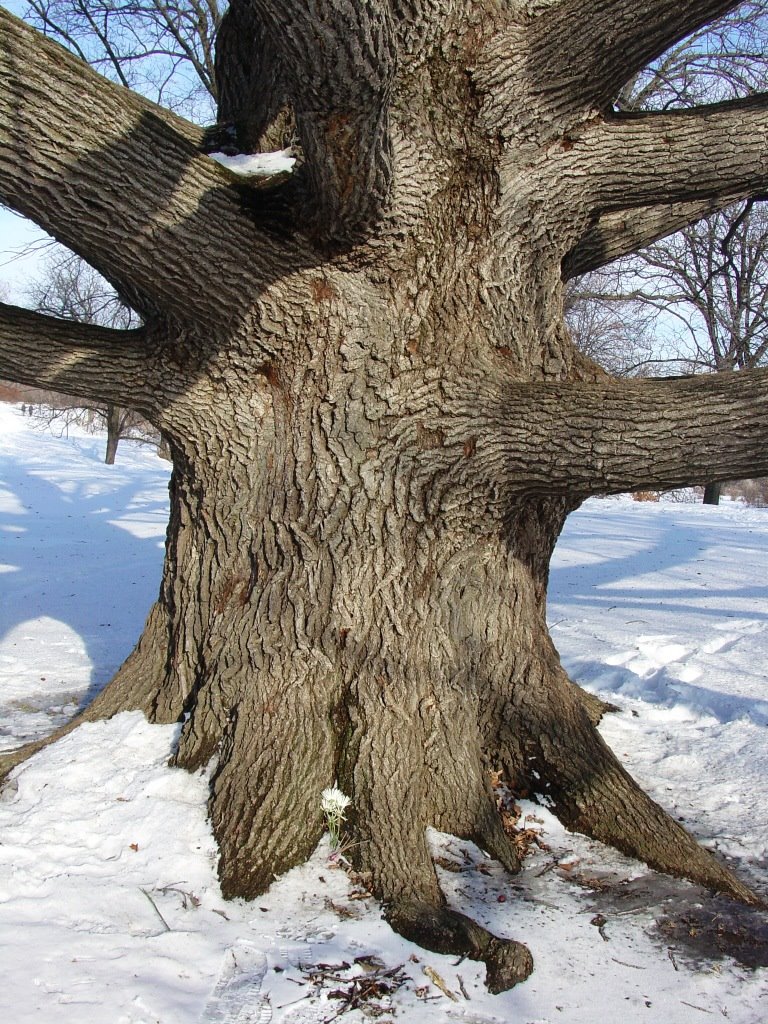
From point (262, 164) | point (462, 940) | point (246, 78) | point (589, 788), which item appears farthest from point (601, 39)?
point (462, 940)

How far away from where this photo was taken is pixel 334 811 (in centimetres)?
298

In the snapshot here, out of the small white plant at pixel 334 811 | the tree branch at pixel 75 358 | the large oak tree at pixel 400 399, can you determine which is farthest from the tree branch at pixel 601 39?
the small white plant at pixel 334 811

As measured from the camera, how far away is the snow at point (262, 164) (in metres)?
3.06

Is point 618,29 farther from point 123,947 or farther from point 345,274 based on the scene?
point 123,947

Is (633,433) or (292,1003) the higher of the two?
(633,433)

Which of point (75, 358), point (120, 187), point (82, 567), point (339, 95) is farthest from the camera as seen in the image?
point (82, 567)

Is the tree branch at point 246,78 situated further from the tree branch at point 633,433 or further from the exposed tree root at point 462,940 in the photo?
the exposed tree root at point 462,940

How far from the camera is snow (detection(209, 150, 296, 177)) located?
3059 mm

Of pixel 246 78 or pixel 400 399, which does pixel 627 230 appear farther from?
pixel 246 78

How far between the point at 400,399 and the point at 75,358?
1.36 meters

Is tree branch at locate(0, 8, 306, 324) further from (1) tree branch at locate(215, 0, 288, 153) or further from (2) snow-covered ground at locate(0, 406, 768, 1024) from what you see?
(2) snow-covered ground at locate(0, 406, 768, 1024)

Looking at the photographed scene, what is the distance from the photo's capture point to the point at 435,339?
3.15m

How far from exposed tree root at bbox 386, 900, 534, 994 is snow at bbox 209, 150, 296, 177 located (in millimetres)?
2730

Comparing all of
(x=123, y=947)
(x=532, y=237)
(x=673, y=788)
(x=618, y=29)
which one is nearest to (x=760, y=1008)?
(x=673, y=788)
